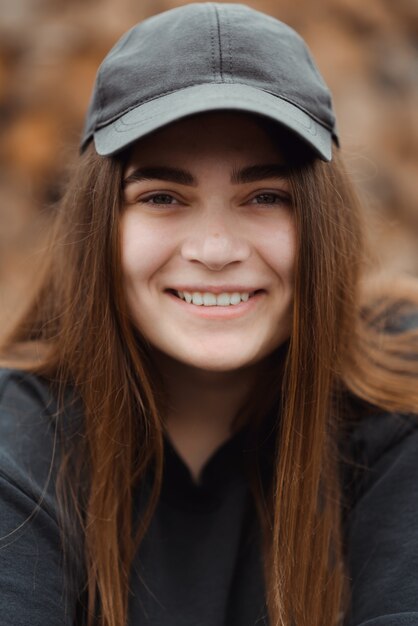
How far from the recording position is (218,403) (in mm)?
1975

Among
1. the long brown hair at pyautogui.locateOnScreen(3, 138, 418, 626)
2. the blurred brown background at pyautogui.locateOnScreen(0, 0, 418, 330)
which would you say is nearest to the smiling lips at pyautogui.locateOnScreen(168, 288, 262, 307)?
the long brown hair at pyautogui.locateOnScreen(3, 138, 418, 626)

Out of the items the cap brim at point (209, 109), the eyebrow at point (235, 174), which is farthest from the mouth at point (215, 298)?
the cap brim at point (209, 109)

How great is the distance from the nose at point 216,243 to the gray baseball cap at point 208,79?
23 cm

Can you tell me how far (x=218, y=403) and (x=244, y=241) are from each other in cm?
51

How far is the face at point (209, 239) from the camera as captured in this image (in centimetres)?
159

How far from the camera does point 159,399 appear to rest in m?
1.86

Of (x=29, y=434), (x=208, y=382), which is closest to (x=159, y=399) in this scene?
(x=208, y=382)

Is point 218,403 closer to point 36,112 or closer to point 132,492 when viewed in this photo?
point 132,492

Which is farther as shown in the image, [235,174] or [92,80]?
[92,80]

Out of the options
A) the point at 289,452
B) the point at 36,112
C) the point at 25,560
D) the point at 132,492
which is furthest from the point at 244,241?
the point at 36,112

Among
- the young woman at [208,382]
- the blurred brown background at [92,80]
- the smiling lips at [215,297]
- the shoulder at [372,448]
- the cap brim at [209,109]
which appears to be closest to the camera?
the cap brim at [209,109]

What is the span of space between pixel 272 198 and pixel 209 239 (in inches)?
6.9

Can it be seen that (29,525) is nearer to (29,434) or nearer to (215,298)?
(29,434)

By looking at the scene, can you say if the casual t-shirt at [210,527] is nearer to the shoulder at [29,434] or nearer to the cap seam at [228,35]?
the shoulder at [29,434]
